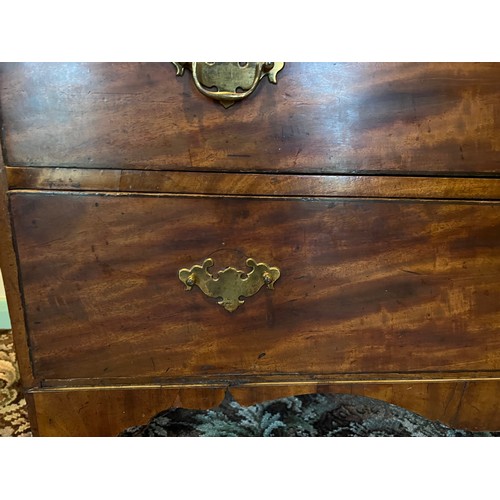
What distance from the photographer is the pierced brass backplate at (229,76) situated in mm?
670

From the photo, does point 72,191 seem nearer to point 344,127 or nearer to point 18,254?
point 18,254

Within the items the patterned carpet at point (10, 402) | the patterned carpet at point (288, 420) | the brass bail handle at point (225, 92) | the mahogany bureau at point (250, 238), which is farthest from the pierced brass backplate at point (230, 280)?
the patterned carpet at point (10, 402)

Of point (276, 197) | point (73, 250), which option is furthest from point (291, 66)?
point (73, 250)

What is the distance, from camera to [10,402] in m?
1.09

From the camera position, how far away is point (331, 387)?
0.87 m

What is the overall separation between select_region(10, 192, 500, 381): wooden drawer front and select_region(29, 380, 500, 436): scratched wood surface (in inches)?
1.3

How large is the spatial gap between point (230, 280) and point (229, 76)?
0.32m

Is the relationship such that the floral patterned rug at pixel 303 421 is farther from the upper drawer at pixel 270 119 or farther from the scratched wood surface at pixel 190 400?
the upper drawer at pixel 270 119

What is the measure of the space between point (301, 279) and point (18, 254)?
18.3 inches

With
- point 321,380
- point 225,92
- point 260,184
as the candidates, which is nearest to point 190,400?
point 321,380

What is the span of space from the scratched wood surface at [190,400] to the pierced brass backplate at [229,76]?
51 centimetres

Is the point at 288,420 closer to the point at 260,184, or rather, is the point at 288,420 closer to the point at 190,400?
the point at 190,400

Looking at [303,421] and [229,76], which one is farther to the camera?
[303,421]

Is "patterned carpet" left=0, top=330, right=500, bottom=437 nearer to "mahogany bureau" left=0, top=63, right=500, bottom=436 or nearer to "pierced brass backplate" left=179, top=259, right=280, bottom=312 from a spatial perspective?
"mahogany bureau" left=0, top=63, right=500, bottom=436
